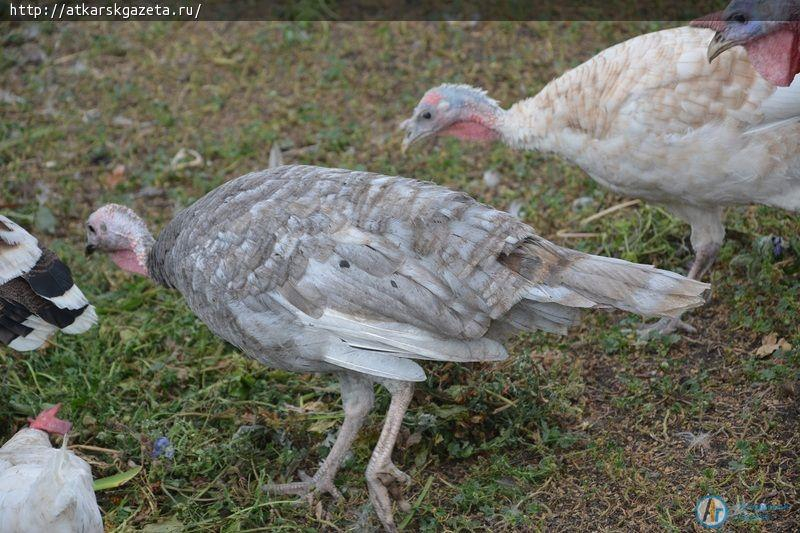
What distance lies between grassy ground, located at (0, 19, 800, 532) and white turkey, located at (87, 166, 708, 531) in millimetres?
447

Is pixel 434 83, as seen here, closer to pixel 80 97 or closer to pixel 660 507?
pixel 80 97

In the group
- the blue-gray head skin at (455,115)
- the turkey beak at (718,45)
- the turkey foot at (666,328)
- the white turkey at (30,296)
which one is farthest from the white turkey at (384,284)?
the blue-gray head skin at (455,115)

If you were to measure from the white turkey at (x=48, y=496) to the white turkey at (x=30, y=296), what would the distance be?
2.76 ft

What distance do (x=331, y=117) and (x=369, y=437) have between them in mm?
3351

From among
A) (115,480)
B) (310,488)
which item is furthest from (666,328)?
(115,480)

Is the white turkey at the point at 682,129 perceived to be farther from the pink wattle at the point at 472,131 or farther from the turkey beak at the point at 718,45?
the pink wattle at the point at 472,131

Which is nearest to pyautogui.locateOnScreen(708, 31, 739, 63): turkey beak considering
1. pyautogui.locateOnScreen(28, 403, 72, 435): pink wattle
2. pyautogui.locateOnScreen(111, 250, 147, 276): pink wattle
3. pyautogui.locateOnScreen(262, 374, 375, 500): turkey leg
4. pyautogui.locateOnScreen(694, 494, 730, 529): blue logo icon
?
pyautogui.locateOnScreen(694, 494, 730, 529): blue logo icon

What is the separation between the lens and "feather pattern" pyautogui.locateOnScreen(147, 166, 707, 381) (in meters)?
4.07

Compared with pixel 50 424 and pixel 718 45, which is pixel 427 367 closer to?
pixel 50 424

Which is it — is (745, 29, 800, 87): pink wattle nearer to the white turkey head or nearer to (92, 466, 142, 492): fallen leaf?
the white turkey head

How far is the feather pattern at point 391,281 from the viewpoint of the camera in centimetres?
407

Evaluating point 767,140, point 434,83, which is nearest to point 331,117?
point 434,83

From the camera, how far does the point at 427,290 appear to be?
4066 mm

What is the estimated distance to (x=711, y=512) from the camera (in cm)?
415
